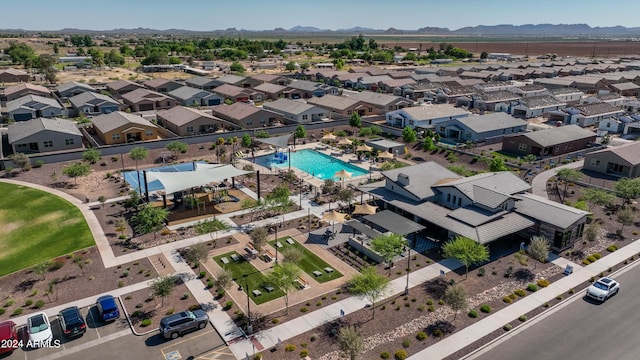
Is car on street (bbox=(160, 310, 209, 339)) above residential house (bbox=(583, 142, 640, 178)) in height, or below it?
below

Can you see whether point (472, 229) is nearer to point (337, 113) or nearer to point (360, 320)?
point (360, 320)

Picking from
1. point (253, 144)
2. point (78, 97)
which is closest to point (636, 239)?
point (253, 144)

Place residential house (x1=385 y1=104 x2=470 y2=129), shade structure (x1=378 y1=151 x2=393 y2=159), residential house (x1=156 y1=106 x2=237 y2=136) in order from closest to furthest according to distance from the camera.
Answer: shade structure (x1=378 y1=151 x2=393 y2=159)
residential house (x1=156 y1=106 x2=237 y2=136)
residential house (x1=385 y1=104 x2=470 y2=129)

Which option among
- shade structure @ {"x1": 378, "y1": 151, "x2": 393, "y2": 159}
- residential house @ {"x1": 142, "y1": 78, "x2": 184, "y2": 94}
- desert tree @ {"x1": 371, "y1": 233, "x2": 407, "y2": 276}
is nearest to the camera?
desert tree @ {"x1": 371, "y1": 233, "x2": 407, "y2": 276}

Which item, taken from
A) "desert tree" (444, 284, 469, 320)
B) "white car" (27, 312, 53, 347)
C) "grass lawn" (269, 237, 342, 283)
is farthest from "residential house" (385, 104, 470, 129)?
"white car" (27, 312, 53, 347)

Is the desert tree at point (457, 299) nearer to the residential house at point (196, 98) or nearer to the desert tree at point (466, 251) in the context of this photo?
the desert tree at point (466, 251)

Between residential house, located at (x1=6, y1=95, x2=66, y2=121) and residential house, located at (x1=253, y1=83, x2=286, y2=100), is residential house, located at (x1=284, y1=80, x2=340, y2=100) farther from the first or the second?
residential house, located at (x1=6, y1=95, x2=66, y2=121)

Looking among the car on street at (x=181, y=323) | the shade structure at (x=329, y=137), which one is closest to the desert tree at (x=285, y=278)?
the car on street at (x=181, y=323)
